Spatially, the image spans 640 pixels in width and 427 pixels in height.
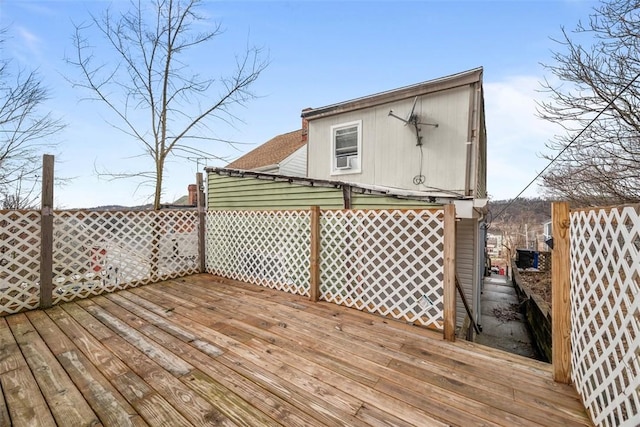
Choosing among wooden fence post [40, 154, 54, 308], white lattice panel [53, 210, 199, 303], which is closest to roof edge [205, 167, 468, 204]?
white lattice panel [53, 210, 199, 303]

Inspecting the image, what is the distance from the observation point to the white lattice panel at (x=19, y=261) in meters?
3.49

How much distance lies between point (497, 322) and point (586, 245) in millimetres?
7290

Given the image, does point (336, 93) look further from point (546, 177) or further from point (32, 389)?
point (32, 389)

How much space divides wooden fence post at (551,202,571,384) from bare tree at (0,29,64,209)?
11.8 metres

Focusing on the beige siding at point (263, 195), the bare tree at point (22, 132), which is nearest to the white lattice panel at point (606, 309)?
the beige siding at point (263, 195)

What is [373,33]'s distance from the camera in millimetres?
7457

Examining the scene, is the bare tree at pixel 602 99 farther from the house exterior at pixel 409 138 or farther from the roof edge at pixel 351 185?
the roof edge at pixel 351 185

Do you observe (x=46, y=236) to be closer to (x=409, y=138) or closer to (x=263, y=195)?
(x=263, y=195)

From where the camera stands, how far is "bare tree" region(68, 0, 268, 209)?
22.5 ft

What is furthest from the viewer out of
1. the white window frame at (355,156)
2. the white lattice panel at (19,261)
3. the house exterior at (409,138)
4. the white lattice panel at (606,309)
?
the white window frame at (355,156)

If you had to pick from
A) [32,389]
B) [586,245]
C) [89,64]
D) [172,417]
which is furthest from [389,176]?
[89,64]

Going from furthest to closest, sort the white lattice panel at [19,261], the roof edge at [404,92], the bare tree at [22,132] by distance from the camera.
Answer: the bare tree at [22,132] → the roof edge at [404,92] → the white lattice panel at [19,261]

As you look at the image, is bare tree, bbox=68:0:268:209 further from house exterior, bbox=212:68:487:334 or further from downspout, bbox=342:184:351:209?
downspout, bbox=342:184:351:209

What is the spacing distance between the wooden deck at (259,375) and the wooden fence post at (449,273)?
0.21 metres
